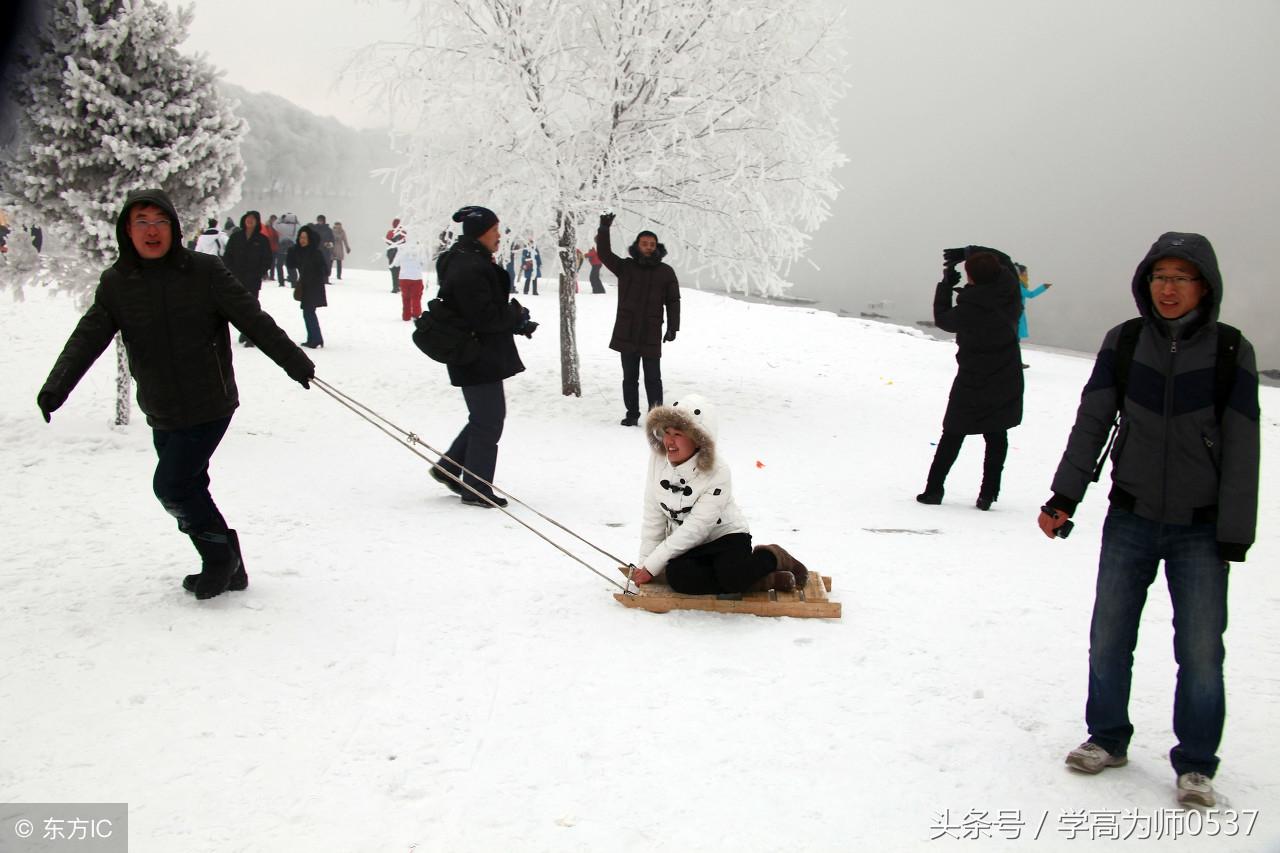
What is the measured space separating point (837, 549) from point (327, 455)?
504 cm

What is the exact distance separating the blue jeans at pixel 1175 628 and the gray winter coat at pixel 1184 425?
0.08 meters

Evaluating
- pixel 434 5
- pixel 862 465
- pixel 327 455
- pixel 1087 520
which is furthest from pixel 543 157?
pixel 1087 520

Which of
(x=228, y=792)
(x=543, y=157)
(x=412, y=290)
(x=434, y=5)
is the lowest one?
(x=228, y=792)

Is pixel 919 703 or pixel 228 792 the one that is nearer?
pixel 228 792

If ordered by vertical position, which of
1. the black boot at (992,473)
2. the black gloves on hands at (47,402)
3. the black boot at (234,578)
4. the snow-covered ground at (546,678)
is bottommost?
the snow-covered ground at (546,678)

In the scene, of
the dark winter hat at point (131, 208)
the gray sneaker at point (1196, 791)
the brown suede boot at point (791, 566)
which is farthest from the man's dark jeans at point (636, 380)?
the gray sneaker at point (1196, 791)

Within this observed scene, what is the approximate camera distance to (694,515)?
194 inches

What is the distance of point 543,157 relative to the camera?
10836 mm

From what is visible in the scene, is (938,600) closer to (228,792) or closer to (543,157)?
(228,792)

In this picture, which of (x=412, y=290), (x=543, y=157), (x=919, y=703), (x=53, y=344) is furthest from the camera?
(x=412, y=290)

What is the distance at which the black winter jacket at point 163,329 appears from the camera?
182 inches

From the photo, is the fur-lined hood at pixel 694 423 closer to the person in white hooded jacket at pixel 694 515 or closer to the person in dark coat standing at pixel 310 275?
the person in white hooded jacket at pixel 694 515

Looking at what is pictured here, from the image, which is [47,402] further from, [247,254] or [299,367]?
[247,254]

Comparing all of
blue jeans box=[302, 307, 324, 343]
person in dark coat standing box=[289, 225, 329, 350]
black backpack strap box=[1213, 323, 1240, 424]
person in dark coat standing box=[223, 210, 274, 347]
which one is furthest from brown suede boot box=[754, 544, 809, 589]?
person in dark coat standing box=[223, 210, 274, 347]
